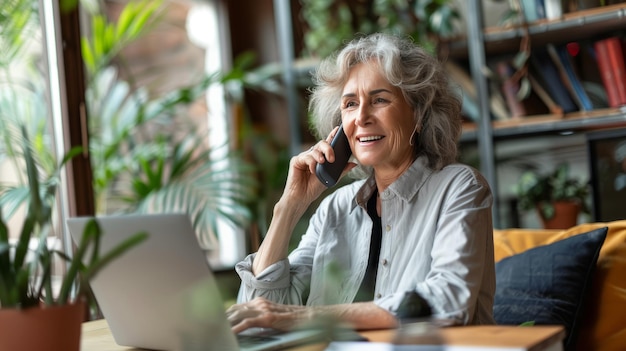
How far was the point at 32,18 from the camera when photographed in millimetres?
3047

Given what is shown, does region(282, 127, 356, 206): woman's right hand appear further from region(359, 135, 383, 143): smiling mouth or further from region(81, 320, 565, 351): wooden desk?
region(81, 320, 565, 351): wooden desk

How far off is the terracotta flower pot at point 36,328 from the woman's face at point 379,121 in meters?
0.92

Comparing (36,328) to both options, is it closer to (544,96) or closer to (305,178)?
(305,178)

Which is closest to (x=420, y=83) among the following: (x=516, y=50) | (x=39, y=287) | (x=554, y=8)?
(x=39, y=287)

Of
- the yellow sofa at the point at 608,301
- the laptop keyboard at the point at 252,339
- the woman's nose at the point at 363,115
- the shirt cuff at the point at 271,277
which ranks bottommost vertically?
the yellow sofa at the point at 608,301

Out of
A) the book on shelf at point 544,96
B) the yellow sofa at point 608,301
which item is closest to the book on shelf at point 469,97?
the book on shelf at point 544,96

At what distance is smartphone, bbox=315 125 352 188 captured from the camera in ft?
6.28

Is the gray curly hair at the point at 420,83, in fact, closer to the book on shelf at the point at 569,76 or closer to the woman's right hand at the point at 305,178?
the woman's right hand at the point at 305,178

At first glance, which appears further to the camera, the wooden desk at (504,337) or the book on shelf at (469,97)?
the book on shelf at (469,97)

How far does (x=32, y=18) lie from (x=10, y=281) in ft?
7.20

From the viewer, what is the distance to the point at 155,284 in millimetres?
1298

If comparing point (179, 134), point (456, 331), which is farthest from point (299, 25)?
point (456, 331)

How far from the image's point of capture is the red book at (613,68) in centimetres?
316

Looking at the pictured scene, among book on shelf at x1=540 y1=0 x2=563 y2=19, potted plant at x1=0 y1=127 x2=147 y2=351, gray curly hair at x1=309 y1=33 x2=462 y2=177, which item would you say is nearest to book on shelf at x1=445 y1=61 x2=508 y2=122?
book on shelf at x1=540 y1=0 x2=563 y2=19
